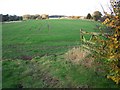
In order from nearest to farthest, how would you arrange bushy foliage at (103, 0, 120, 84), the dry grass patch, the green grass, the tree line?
bushy foliage at (103, 0, 120, 84), the dry grass patch, the green grass, the tree line

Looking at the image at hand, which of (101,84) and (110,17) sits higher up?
(110,17)

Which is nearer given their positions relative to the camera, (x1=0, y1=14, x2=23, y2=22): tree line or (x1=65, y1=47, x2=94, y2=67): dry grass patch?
(x1=65, y1=47, x2=94, y2=67): dry grass patch

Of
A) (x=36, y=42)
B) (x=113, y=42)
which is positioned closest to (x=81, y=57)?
(x=113, y=42)

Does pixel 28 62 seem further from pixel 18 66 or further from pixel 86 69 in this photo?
pixel 86 69

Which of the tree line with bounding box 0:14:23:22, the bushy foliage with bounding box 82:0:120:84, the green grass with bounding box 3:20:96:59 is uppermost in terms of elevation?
the bushy foliage with bounding box 82:0:120:84

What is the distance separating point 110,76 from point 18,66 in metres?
8.28

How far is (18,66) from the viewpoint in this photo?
64.2ft

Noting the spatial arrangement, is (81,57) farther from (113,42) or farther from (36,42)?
(36,42)

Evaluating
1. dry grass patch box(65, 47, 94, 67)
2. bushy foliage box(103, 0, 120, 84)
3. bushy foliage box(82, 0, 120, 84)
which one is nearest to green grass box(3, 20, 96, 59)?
dry grass patch box(65, 47, 94, 67)

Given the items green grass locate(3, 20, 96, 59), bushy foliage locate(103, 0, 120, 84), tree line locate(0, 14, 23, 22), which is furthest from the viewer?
tree line locate(0, 14, 23, 22)

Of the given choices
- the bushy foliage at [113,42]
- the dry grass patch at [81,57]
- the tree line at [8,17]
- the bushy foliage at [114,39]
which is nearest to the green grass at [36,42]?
the dry grass patch at [81,57]

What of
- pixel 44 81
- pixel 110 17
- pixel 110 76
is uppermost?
pixel 110 17

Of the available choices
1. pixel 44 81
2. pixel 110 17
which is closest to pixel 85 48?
pixel 44 81

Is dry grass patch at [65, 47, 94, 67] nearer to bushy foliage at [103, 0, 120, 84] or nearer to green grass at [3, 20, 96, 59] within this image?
green grass at [3, 20, 96, 59]
